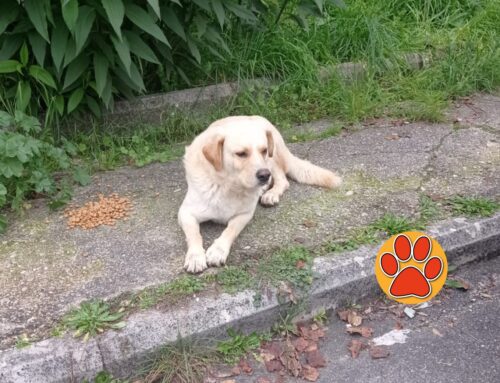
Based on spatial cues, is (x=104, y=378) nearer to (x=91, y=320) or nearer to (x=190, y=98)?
(x=91, y=320)

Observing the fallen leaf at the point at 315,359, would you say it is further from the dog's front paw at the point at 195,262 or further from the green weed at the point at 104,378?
the green weed at the point at 104,378

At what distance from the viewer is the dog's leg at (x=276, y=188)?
3080 millimetres

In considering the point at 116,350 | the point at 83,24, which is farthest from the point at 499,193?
the point at 83,24

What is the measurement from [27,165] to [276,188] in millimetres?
1469

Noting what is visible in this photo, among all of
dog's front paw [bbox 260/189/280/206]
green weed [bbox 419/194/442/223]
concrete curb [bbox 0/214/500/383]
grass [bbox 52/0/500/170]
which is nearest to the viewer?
concrete curb [bbox 0/214/500/383]

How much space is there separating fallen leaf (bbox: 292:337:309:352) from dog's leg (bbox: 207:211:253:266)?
19.9 inches

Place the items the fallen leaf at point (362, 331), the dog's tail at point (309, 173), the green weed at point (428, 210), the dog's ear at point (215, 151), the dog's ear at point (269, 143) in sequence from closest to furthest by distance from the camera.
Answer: the fallen leaf at point (362, 331) < the dog's ear at point (215, 151) < the dog's ear at point (269, 143) < the green weed at point (428, 210) < the dog's tail at point (309, 173)

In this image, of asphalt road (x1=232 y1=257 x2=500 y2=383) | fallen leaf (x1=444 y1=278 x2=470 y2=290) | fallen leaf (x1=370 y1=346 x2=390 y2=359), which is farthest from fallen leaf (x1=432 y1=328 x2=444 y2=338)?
fallen leaf (x1=444 y1=278 x2=470 y2=290)

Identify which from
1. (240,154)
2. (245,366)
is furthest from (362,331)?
(240,154)

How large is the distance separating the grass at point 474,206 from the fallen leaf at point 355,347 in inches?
41.7

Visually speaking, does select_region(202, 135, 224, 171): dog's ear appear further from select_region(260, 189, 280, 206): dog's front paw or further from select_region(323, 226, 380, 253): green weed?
select_region(323, 226, 380, 253): green weed

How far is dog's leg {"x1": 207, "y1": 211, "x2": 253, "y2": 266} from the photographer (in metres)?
2.54

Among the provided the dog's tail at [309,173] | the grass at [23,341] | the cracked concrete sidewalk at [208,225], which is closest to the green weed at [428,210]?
the cracked concrete sidewalk at [208,225]

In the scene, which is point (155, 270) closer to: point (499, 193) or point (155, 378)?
point (155, 378)
